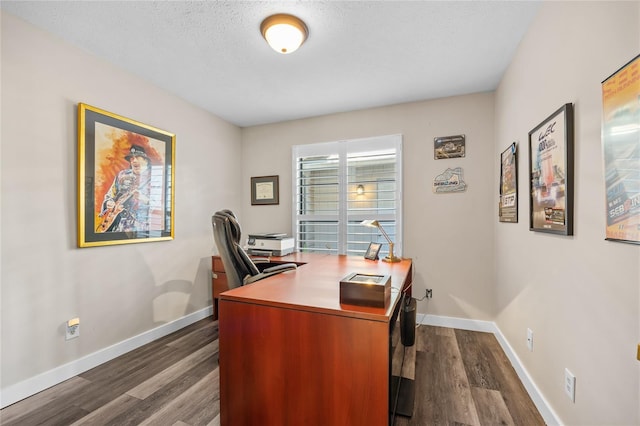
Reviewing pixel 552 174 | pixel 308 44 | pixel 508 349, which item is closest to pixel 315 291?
pixel 552 174

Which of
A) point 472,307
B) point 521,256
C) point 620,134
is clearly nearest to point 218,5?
point 620,134

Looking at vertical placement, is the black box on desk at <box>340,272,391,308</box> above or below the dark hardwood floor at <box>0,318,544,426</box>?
above

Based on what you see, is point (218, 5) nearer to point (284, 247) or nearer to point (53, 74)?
point (53, 74)

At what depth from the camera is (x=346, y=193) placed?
134 inches

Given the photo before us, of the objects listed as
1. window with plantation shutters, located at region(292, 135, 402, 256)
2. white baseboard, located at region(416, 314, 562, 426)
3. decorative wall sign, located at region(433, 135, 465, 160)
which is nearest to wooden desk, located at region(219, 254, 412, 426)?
white baseboard, located at region(416, 314, 562, 426)

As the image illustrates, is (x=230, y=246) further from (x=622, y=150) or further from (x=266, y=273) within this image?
(x=622, y=150)

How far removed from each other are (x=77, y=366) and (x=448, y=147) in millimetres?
3807

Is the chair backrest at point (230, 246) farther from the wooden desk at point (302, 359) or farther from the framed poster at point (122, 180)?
the framed poster at point (122, 180)

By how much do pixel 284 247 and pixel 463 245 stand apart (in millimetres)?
1947

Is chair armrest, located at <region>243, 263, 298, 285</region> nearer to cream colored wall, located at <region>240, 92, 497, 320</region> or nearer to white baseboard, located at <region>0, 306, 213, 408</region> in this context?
white baseboard, located at <region>0, 306, 213, 408</region>

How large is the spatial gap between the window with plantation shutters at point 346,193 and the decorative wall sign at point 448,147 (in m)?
0.39

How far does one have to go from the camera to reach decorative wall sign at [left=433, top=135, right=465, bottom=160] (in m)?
2.92

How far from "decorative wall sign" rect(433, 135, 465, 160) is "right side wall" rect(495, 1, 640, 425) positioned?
0.91 meters

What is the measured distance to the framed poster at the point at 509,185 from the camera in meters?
2.14
